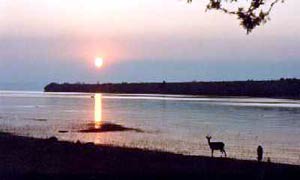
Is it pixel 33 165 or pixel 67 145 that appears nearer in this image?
pixel 33 165

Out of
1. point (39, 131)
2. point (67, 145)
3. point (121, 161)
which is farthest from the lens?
point (39, 131)

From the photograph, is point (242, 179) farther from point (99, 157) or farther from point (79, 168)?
point (99, 157)

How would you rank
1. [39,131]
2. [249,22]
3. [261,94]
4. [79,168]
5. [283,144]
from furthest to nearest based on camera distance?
→ [261,94], [39,131], [283,144], [79,168], [249,22]

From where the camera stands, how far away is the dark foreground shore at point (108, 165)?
60.2 ft

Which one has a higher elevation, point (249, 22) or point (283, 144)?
point (249, 22)

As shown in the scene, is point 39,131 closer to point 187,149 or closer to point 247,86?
point 187,149

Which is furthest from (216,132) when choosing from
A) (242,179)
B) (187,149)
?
(242,179)

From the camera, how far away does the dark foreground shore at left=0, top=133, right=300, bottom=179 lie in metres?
18.3

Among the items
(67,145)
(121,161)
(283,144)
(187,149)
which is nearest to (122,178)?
(121,161)

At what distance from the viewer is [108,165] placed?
891 inches

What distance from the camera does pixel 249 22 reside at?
16766 millimetres

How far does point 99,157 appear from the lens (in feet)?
82.9

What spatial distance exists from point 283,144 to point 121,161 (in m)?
17.4

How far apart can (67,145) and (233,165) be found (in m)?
8.76
